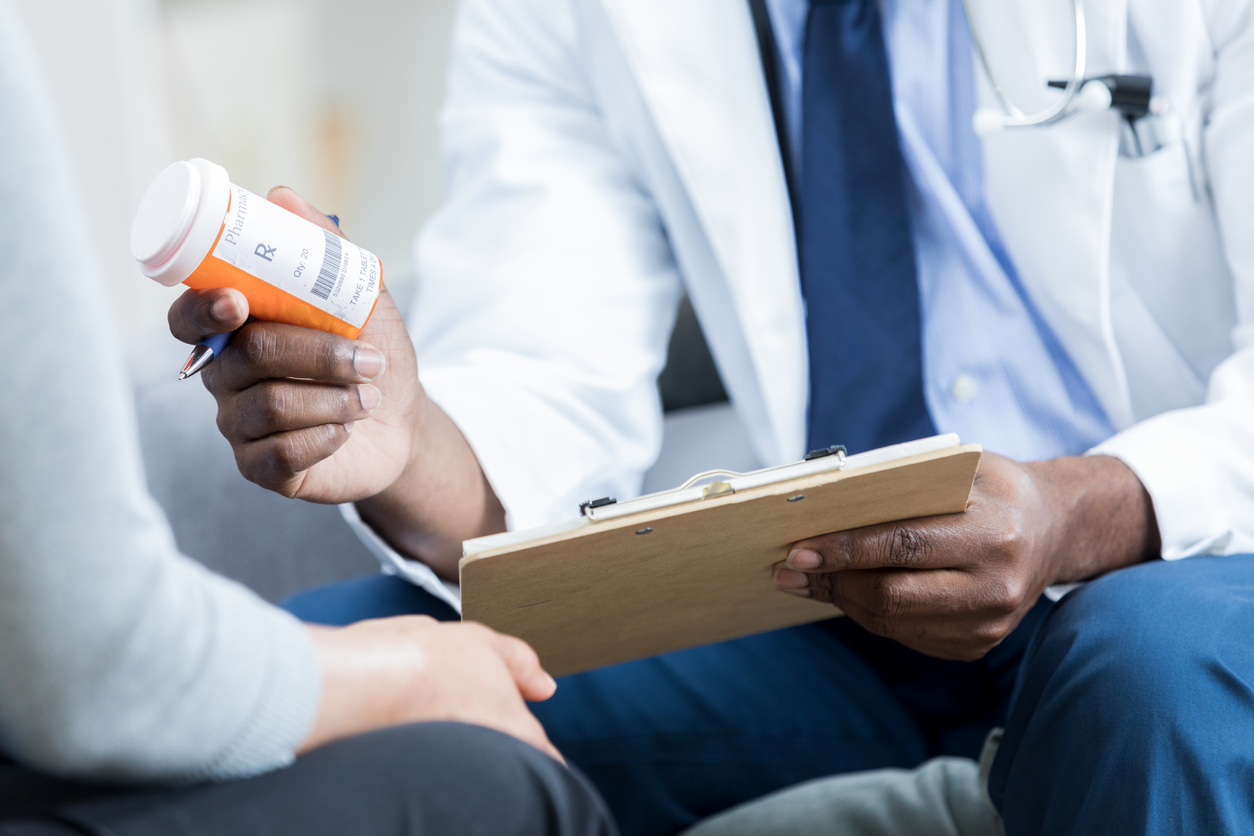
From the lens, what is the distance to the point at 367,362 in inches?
20.5

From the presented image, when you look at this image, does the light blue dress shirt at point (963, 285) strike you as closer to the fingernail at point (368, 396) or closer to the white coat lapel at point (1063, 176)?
the white coat lapel at point (1063, 176)

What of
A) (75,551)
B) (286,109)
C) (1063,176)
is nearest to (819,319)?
(1063,176)

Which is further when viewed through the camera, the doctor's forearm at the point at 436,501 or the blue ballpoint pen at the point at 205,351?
the doctor's forearm at the point at 436,501

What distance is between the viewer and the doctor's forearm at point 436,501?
66 cm

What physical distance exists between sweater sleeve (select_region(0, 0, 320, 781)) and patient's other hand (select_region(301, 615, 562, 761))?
0.12ft

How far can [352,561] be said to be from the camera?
986 millimetres

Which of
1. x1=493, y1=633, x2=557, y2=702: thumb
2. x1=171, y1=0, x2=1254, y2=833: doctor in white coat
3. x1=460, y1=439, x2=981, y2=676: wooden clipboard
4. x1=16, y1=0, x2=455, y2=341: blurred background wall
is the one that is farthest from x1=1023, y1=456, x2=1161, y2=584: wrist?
x1=16, y1=0, x2=455, y2=341: blurred background wall

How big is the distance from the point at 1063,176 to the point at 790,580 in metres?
0.44

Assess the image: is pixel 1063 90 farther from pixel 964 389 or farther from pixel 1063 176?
pixel 964 389

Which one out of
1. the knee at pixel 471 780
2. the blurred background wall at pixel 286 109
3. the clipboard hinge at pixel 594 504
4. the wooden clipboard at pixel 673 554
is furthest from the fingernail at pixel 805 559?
the blurred background wall at pixel 286 109

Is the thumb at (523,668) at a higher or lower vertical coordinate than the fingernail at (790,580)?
higher

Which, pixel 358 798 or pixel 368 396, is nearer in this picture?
pixel 358 798

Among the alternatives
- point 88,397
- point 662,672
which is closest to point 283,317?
point 88,397

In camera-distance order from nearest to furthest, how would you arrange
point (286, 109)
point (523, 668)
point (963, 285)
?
point (523, 668) < point (963, 285) < point (286, 109)
